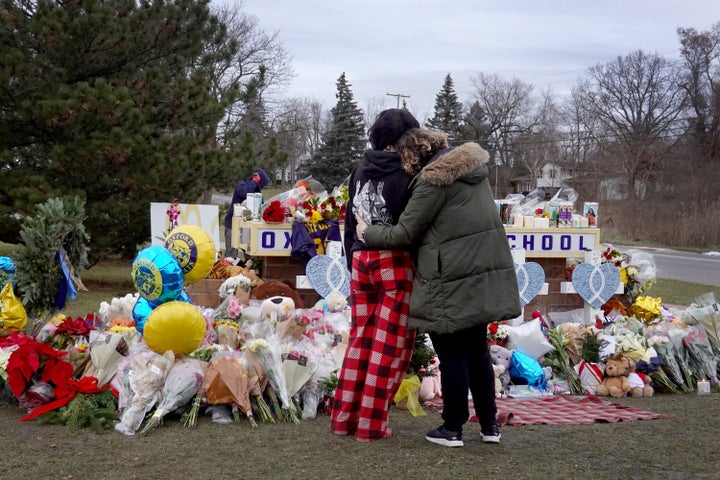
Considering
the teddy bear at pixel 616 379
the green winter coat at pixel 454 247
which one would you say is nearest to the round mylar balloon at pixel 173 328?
the green winter coat at pixel 454 247

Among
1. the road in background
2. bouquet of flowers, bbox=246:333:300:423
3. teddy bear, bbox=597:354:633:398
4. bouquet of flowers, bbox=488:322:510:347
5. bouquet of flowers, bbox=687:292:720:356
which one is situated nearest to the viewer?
bouquet of flowers, bbox=246:333:300:423

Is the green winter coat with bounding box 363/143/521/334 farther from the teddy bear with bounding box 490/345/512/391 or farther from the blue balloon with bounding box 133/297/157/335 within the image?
the blue balloon with bounding box 133/297/157/335

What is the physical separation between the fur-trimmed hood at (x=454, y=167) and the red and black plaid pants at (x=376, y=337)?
43 centimetres

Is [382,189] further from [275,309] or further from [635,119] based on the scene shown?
[635,119]

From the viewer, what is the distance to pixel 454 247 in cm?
379

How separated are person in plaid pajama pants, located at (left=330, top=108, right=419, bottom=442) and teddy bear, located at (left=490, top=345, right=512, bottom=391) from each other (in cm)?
154

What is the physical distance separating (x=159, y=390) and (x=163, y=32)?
9.47 metres

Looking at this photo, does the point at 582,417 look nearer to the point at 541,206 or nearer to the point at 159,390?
the point at 159,390

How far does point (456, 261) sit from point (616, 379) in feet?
7.58

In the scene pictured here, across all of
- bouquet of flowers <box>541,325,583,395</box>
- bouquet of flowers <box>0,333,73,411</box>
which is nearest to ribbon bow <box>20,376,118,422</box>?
bouquet of flowers <box>0,333,73,411</box>

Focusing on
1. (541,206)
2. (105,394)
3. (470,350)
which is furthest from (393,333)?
(541,206)

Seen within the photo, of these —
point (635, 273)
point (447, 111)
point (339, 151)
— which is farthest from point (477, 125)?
point (635, 273)

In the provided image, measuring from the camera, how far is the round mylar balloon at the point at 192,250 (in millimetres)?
5262

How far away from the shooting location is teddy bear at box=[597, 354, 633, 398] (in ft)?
17.9
